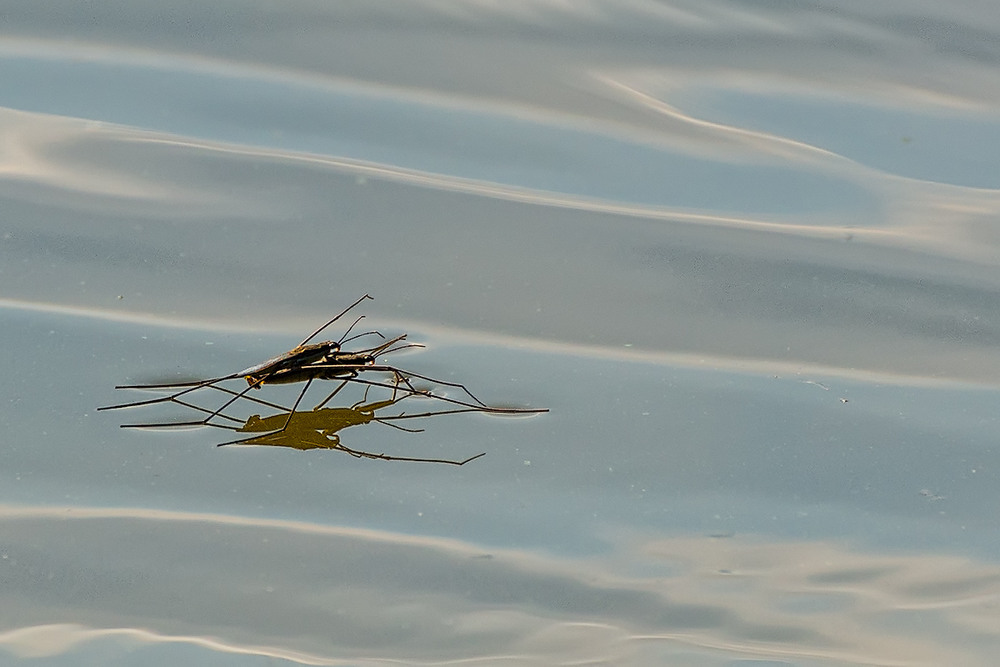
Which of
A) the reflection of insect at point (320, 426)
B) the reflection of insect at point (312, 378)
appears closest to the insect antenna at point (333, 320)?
the reflection of insect at point (312, 378)

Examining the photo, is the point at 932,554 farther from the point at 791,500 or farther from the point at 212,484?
the point at 212,484

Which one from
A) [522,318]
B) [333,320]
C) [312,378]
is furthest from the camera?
[522,318]

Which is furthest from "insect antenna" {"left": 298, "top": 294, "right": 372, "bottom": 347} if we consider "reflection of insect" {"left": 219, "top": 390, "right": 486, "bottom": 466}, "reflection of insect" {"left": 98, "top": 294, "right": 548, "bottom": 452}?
"reflection of insect" {"left": 219, "top": 390, "right": 486, "bottom": 466}

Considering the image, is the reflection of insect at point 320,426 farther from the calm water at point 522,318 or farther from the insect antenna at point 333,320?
the insect antenna at point 333,320

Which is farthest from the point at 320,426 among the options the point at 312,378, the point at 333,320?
the point at 333,320

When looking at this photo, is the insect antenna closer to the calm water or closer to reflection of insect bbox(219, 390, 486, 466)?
the calm water

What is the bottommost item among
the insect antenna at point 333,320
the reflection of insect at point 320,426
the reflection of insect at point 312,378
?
the reflection of insect at point 320,426

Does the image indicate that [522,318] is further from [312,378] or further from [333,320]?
[312,378]
